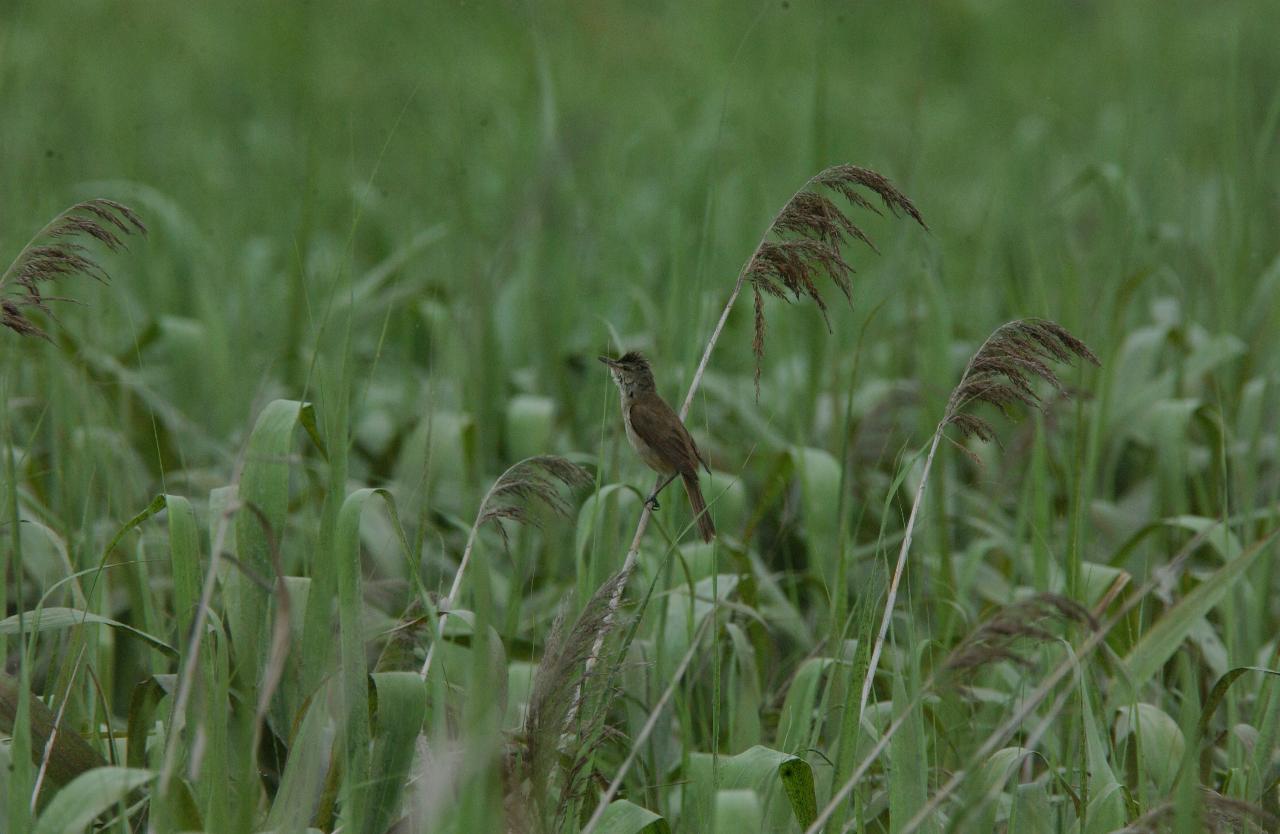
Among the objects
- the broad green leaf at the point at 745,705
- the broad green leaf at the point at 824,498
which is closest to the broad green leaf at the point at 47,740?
the broad green leaf at the point at 745,705

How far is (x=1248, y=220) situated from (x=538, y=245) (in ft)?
8.61

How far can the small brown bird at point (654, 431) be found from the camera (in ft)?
10.2

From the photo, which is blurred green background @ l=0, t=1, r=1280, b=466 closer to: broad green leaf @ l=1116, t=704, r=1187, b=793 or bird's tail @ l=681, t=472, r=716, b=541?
bird's tail @ l=681, t=472, r=716, b=541

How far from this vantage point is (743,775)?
2002 millimetres

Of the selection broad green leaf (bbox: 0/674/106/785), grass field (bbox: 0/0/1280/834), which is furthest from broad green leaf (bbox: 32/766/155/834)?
broad green leaf (bbox: 0/674/106/785)

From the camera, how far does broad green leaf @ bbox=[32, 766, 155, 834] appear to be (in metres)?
1.67

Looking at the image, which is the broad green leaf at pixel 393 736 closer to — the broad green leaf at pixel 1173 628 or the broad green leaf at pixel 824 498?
the broad green leaf at pixel 1173 628

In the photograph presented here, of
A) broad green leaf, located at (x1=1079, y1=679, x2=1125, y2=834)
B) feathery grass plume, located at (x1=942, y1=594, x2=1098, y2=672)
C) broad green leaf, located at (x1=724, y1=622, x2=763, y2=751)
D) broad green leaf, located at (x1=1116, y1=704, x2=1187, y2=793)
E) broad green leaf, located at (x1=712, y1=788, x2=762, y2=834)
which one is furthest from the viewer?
broad green leaf, located at (x1=724, y1=622, x2=763, y2=751)

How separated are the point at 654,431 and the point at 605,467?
15 centimetres

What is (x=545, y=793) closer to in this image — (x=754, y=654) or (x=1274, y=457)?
(x=754, y=654)

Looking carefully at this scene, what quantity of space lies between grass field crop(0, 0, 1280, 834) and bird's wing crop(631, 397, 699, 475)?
0.15 meters

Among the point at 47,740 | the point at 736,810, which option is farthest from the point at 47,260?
the point at 736,810

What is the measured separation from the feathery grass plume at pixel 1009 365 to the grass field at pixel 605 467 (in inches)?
1.0

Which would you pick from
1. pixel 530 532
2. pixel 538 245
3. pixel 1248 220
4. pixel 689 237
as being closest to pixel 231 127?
pixel 538 245
